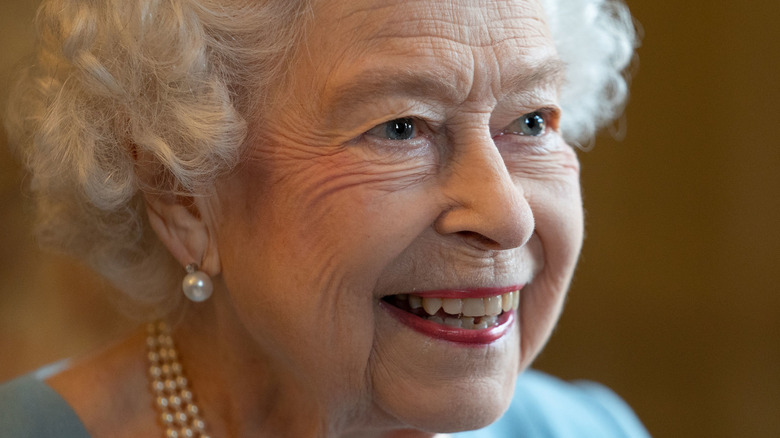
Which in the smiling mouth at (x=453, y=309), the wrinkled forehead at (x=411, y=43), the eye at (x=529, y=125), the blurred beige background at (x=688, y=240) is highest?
the wrinkled forehead at (x=411, y=43)

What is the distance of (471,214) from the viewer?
1.17 m

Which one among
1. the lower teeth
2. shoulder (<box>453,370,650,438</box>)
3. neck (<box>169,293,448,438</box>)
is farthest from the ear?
shoulder (<box>453,370,650,438</box>)

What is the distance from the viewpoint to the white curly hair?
1.21 m

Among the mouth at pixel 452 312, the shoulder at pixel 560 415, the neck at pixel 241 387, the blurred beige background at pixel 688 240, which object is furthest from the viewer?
the blurred beige background at pixel 688 240

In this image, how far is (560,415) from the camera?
6.09 ft

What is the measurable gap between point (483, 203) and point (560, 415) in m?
0.87

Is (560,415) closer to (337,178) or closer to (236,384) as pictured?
(236,384)

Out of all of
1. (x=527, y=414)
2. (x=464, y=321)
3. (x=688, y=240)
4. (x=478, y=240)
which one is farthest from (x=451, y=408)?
(x=688, y=240)

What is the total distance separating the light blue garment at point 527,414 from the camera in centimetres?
141

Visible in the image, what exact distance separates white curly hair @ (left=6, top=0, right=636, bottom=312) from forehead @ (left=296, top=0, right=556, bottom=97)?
5cm

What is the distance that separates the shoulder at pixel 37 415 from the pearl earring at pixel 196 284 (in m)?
0.33

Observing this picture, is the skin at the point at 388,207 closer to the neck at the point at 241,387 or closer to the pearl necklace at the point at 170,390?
the neck at the point at 241,387

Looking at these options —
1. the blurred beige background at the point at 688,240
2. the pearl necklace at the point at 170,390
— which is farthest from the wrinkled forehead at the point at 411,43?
the blurred beige background at the point at 688,240

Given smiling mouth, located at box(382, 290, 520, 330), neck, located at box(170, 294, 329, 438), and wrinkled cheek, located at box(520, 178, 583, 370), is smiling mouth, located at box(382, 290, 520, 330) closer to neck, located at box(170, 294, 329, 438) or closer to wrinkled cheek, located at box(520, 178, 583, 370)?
wrinkled cheek, located at box(520, 178, 583, 370)
